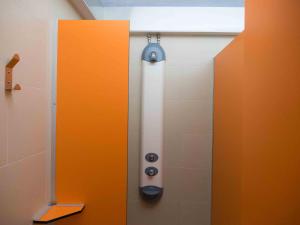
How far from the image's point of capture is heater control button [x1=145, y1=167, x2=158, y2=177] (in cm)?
174

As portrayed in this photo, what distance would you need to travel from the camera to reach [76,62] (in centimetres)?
117

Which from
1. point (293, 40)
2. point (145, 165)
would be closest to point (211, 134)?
point (145, 165)

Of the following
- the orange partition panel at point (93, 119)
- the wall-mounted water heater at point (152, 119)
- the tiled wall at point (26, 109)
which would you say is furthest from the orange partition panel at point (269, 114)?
Answer: the tiled wall at point (26, 109)

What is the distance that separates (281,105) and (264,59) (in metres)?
0.23

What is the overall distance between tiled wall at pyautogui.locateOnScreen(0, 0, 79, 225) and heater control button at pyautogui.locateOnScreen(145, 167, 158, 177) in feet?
2.49

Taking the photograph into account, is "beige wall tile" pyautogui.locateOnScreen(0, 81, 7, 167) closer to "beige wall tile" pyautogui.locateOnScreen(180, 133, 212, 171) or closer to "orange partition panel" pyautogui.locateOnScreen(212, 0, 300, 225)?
"orange partition panel" pyautogui.locateOnScreen(212, 0, 300, 225)

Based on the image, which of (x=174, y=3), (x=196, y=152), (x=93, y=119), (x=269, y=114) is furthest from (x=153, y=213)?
(x=174, y=3)

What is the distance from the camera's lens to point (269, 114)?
3.51 ft

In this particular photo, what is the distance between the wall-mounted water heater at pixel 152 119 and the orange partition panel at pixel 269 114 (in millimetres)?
700

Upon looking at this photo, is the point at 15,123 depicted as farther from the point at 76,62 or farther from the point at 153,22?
the point at 153,22

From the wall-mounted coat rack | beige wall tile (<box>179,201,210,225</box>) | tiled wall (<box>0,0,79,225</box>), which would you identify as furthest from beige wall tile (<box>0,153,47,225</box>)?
beige wall tile (<box>179,201,210,225</box>)

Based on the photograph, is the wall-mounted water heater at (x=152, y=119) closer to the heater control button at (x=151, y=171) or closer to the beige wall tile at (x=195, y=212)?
the heater control button at (x=151, y=171)

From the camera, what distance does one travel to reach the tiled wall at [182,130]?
1.80 metres

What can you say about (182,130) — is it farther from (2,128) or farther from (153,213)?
(2,128)
